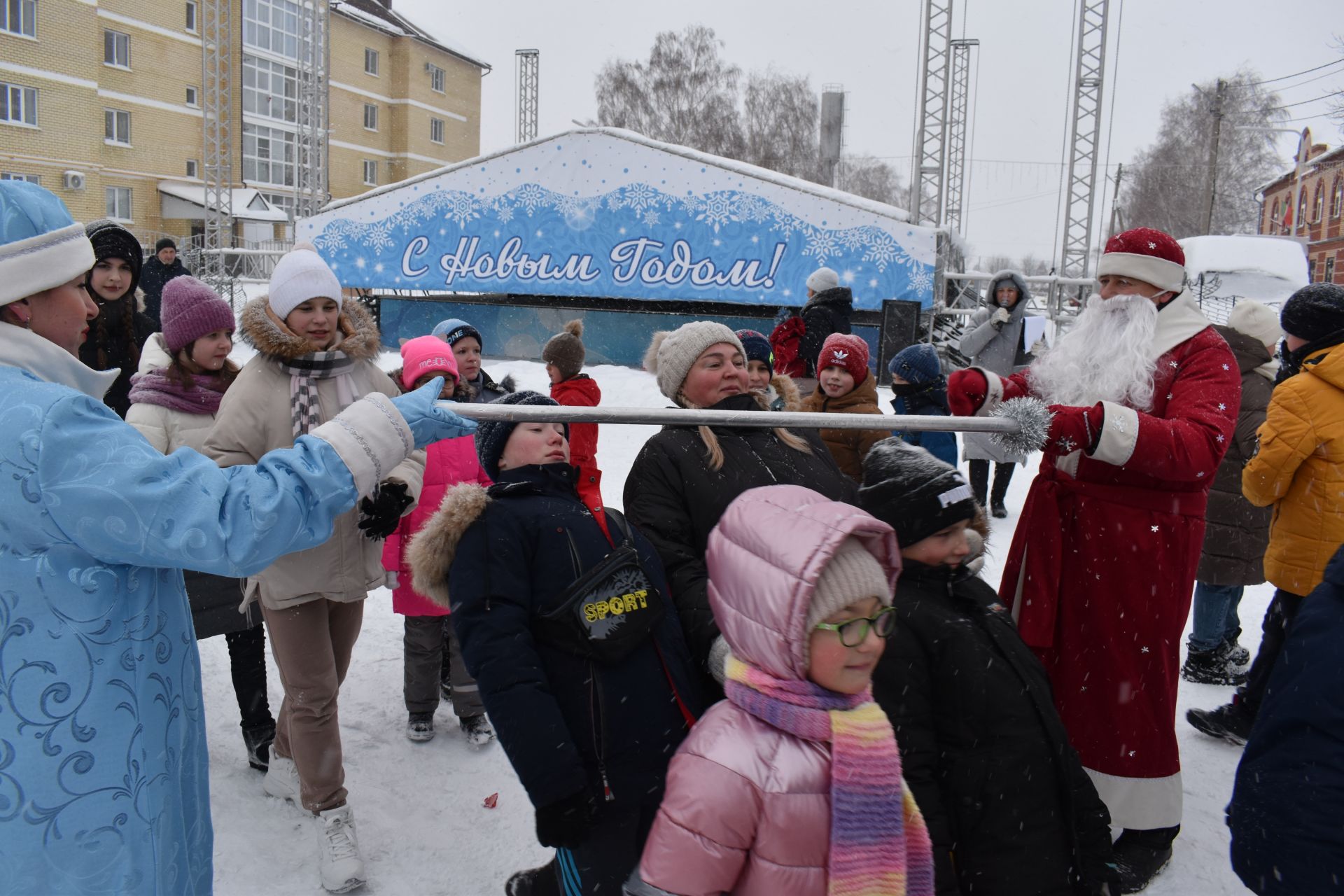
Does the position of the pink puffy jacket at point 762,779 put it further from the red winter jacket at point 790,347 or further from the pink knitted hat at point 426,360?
the red winter jacket at point 790,347

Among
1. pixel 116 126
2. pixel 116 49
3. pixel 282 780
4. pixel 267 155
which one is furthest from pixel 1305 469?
pixel 267 155

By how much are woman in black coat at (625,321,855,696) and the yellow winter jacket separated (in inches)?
78.0

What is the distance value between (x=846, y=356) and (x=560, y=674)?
289 cm

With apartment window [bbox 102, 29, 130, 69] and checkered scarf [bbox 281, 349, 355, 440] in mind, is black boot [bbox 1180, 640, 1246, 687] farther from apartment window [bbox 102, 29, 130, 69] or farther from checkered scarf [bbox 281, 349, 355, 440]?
apartment window [bbox 102, 29, 130, 69]

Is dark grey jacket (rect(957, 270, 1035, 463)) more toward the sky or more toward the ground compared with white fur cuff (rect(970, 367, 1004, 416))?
more toward the sky

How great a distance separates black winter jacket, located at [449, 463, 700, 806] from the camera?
1.93 metres

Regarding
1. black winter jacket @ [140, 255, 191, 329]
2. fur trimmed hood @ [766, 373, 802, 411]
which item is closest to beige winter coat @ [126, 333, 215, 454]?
fur trimmed hood @ [766, 373, 802, 411]

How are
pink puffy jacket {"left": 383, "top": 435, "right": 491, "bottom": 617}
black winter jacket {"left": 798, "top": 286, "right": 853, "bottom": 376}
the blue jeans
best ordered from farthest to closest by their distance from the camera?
black winter jacket {"left": 798, "top": 286, "right": 853, "bottom": 376}, the blue jeans, pink puffy jacket {"left": 383, "top": 435, "right": 491, "bottom": 617}

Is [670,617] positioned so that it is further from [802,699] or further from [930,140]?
[930,140]

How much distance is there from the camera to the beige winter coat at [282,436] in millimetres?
2818

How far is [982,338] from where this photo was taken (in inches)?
299

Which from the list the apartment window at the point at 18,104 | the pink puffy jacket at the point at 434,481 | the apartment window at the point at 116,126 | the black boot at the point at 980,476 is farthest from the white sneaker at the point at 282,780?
the apartment window at the point at 116,126

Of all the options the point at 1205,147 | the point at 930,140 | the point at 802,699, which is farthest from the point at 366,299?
the point at 1205,147

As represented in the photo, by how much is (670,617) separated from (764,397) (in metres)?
1.00
